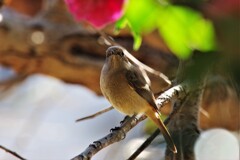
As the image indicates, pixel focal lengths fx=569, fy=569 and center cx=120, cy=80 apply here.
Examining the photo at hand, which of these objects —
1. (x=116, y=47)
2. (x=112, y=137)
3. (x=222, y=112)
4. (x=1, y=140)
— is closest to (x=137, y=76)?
(x=116, y=47)

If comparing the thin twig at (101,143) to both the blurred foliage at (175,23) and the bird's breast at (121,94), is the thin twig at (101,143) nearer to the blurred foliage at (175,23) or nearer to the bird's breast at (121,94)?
the blurred foliage at (175,23)

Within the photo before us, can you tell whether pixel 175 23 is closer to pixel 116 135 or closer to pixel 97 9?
pixel 97 9

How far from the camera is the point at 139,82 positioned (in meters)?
1.38

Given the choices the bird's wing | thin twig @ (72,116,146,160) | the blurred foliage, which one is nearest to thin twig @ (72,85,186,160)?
thin twig @ (72,116,146,160)

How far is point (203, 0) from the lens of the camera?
0.33 meters

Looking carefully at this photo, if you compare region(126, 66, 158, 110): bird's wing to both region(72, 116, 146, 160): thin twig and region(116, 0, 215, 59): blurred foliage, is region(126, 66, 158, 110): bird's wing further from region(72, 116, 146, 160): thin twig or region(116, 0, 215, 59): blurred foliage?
region(116, 0, 215, 59): blurred foliage

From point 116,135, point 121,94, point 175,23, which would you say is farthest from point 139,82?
point 175,23

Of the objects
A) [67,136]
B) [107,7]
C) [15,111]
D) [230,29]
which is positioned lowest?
[230,29]

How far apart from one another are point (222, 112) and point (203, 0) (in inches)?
68.4

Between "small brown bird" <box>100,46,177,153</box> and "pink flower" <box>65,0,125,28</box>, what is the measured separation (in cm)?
81

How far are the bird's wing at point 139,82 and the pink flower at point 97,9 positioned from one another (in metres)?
0.77

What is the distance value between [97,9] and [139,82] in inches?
36.9

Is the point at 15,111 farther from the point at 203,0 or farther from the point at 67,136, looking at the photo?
the point at 203,0

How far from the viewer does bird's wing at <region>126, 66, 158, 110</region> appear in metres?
1.32
